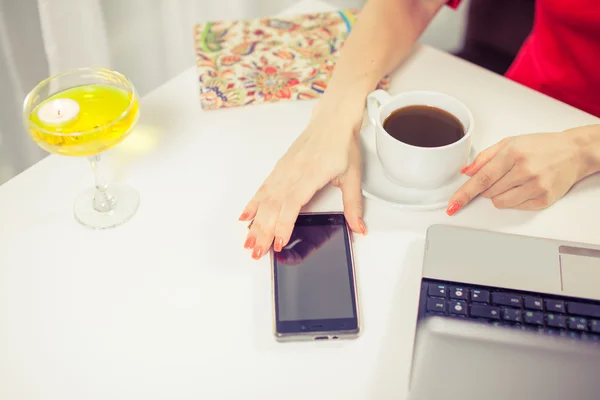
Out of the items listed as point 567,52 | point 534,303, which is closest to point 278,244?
point 534,303

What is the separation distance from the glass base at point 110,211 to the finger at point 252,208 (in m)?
0.15

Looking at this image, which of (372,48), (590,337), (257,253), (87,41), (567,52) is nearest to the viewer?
(590,337)

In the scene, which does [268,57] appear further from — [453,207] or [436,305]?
[436,305]

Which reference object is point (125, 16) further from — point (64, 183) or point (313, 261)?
point (313, 261)

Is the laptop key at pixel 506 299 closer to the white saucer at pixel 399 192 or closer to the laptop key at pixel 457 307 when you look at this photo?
the laptop key at pixel 457 307

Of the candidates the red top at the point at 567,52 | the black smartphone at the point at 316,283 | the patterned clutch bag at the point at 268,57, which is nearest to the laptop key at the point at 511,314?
the black smartphone at the point at 316,283

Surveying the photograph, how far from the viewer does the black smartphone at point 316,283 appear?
23.3 inches

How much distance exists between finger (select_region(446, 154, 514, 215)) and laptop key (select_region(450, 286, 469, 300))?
129 mm

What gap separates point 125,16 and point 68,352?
3.10ft

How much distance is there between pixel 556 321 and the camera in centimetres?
57

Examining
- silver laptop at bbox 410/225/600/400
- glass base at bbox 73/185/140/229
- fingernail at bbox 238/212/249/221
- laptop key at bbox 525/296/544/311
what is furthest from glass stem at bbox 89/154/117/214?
laptop key at bbox 525/296/544/311

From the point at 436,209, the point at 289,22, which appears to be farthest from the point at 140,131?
the point at 436,209

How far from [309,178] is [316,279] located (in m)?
0.14

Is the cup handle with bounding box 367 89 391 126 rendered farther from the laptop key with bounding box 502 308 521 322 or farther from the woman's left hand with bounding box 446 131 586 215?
the laptop key with bounding box 502 308 521 322
